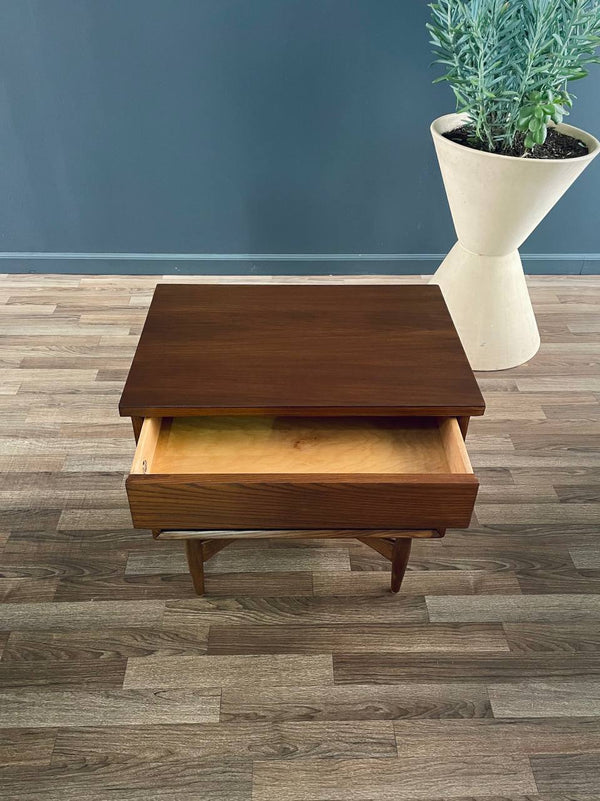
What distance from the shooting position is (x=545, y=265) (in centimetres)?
182

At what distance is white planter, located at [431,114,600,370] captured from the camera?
4.03 feet

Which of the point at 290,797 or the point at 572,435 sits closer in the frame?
the point at 290,797

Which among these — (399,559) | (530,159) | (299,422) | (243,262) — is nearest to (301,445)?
(299,422)

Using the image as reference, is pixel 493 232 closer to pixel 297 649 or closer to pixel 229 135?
pixel 229 135

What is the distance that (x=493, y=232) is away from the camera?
52.6 inches

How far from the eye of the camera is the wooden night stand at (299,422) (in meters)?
0.75

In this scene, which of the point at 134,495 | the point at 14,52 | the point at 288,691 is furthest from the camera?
the point at 14,52

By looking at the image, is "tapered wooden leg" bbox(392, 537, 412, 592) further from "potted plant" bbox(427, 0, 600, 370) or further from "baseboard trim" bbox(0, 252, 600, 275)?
"baseboard trim" bbox(0, 252, 600, 275)

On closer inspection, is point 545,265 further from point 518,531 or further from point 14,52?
point 14,52

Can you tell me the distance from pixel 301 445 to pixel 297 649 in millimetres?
294

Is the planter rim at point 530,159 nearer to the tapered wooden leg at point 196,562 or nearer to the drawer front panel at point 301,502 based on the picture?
the drawer front panel at point 301,502

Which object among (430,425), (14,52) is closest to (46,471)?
(430,425)

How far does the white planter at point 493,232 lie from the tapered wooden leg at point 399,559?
0.66 metres

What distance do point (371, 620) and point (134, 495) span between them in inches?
16.6
